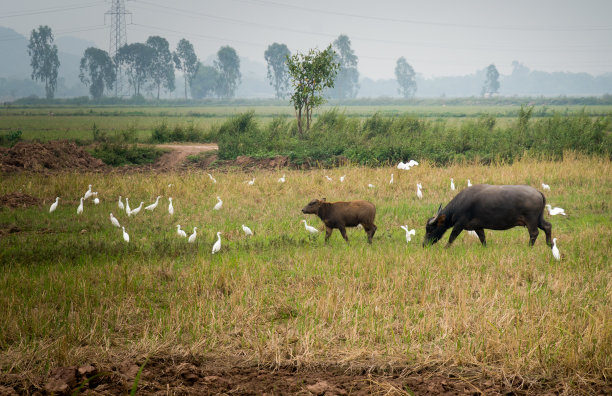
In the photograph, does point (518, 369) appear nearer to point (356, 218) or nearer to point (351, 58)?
point (356, 218)

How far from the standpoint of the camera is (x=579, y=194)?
15211 millimetres

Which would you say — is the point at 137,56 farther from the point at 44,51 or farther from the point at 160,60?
the point at 44,51

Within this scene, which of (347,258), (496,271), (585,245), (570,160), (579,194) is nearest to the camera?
(496,271)

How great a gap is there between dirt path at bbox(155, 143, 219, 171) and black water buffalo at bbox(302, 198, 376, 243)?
13775mm

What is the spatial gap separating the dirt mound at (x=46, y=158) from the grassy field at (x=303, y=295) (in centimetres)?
857

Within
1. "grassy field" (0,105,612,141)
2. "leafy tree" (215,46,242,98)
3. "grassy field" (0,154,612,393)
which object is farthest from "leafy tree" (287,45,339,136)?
"leafy tree" (215,46,242,98)

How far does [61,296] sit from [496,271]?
6.52 m

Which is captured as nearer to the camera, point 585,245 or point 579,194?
point 585,245

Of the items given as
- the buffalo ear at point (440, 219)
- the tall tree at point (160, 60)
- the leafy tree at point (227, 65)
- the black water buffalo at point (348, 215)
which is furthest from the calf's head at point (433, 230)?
the leafy tree at point (227, 65)

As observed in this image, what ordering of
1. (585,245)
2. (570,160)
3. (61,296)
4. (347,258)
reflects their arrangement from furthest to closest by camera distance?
(570,160)
(585,245)
(347,258)
(61,296)

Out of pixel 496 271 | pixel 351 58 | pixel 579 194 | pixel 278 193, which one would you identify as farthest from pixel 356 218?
pixel 351 58

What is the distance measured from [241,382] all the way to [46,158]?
64.2 ft

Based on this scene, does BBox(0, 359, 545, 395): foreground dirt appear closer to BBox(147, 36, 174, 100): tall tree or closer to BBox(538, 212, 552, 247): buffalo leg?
BBox(538, 212, 552, 247): buffalo leg

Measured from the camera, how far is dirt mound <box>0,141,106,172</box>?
2059 centimetres
